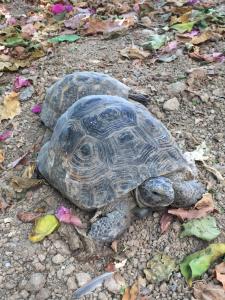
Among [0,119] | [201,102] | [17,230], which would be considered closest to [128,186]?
[17,230]

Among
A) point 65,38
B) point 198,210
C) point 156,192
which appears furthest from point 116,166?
point 65,38

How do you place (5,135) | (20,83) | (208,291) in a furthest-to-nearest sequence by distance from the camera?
(20,83)
(5,135)
(208,291)

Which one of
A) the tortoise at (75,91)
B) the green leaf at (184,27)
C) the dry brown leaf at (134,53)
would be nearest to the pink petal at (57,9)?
the dry brown leaf at (134,53)

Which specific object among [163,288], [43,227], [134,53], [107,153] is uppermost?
[107,153]

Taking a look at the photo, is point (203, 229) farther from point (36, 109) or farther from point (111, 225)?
point (36, 109)

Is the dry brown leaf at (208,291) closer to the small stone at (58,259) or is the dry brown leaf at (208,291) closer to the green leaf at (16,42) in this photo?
the small stone at (58,259)
